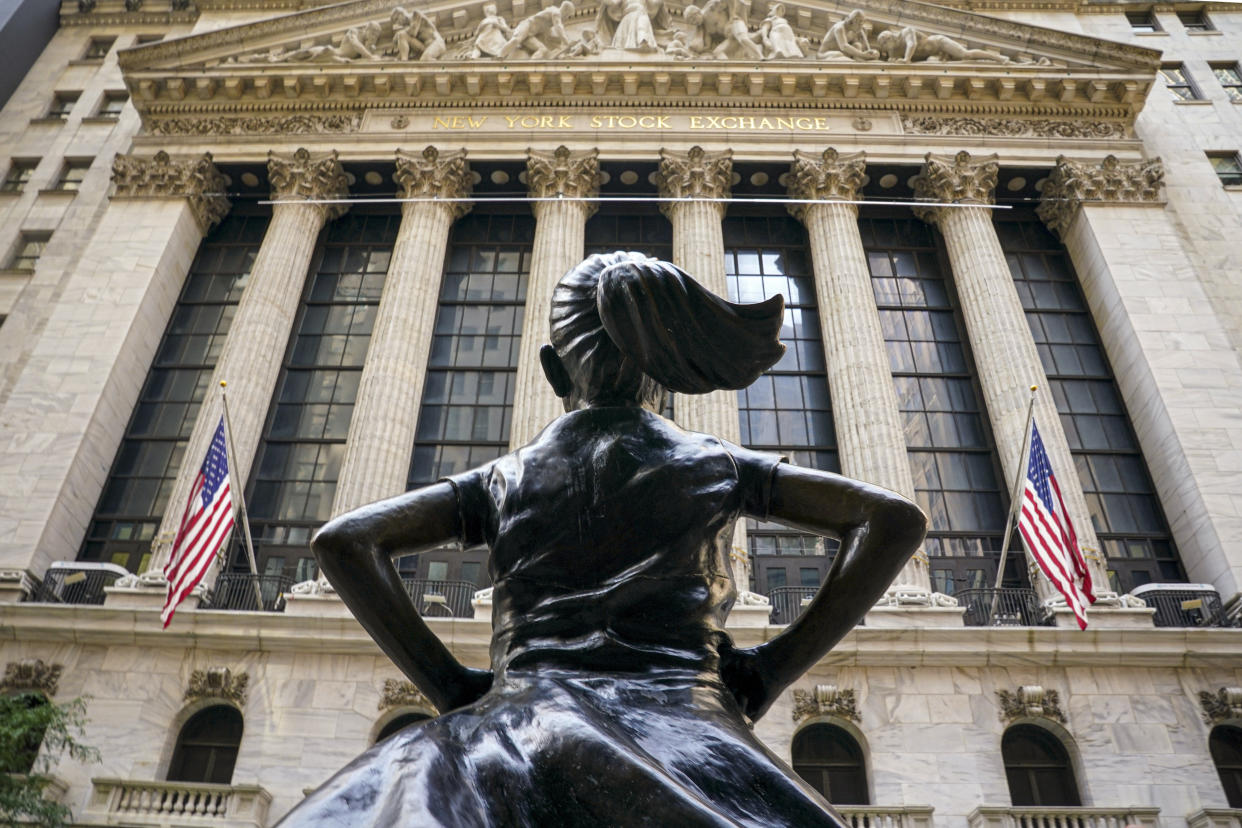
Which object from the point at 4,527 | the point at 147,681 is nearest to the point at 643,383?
the point at 147,681

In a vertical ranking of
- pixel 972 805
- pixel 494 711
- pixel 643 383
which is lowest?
pixel 494 711

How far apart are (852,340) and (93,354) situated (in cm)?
1797

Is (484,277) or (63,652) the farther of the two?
(484,277)

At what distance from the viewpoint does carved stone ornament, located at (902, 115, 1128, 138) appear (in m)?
27.6

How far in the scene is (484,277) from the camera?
27.3m

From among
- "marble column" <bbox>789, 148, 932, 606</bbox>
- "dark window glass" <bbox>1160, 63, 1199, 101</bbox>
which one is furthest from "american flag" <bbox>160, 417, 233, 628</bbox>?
"dark window glass" <bbox>1160, 63, 1199, 101</bbox>

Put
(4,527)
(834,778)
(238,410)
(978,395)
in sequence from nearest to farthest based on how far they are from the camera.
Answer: (834,778), (4,527), (238,410), (978,395)

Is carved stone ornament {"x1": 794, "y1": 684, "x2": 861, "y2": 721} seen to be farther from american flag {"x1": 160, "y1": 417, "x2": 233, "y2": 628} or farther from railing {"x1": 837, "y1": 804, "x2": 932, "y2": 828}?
american flag {"x1": 160, "y1": 417, "x2": 233, "y2": 628}

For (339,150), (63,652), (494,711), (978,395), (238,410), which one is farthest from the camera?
(339,150)

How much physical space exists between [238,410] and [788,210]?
15.2m

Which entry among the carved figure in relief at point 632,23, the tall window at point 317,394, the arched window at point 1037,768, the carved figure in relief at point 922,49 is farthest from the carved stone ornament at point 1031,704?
the carved figure in relief at point 632,23

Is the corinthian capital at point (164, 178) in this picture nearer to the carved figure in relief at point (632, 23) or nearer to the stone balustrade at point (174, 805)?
the carved figure in relief at point (632, 23)

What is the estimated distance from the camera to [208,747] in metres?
18.4

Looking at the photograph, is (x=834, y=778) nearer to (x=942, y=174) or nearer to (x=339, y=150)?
(x=942, y=174)
